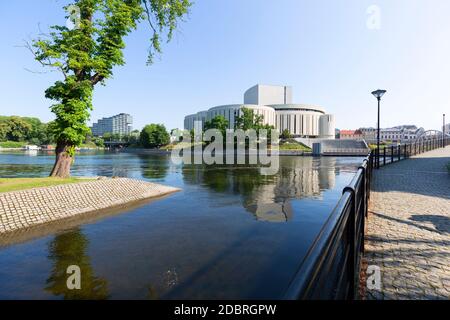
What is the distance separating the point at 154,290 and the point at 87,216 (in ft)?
22.1

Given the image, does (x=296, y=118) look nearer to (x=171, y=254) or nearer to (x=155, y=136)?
(x=155, y=136)

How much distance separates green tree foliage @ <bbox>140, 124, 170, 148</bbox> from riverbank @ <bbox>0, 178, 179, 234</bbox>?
308 feet

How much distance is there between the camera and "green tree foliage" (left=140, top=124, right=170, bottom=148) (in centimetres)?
10594

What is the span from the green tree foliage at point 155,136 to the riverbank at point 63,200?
9375cm

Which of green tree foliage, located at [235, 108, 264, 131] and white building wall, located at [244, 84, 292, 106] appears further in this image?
white building wall, located at [244, 84, 292, 106]

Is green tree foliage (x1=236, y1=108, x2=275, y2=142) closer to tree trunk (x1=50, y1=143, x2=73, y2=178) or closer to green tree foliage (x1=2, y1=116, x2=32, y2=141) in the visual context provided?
tree trunk (x1=50, y1=143, x2=73, y2=178)

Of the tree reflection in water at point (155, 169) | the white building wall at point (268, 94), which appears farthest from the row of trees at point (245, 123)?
the white building wall at point (268, 94)

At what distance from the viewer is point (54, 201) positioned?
10.5m

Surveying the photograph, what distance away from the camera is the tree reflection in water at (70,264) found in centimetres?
489

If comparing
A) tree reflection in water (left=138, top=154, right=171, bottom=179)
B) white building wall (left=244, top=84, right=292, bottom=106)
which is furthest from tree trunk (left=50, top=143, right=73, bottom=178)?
white building wall (left=244, top=84, right=292, bottom=106)

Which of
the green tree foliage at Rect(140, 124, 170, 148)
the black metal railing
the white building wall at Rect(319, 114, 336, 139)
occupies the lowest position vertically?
the black metal railing

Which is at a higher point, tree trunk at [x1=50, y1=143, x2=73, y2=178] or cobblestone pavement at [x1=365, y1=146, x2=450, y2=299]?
tree trunk at [x1=50, y1=143, x2=73, y2=178]

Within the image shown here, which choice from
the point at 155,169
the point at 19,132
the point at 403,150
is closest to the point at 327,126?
the point at 403,150
